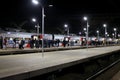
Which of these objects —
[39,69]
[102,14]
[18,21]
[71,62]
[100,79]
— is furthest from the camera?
[18,21]

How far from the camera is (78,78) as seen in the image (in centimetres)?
1434

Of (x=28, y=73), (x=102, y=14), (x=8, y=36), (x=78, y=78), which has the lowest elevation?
(x=78, y=78)

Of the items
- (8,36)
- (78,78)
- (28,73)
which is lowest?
(78,78)

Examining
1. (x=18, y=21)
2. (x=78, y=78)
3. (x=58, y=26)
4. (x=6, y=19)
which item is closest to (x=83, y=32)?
(x=58, y=26)

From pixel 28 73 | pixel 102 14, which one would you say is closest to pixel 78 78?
pixel 28 73

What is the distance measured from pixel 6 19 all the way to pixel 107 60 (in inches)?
1692

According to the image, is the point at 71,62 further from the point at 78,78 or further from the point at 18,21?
the point at 18,21

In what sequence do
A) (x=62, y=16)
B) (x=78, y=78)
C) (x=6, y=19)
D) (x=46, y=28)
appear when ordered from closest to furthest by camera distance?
(x=78, y=78) → (x=62, y=16) → (x=6, y=19) → (x=46, y=28)

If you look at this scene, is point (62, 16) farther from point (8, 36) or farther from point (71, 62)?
point (71, 62)

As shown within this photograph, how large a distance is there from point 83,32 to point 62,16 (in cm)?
6497

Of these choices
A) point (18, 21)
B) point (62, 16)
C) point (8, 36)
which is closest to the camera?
point (8, 36)

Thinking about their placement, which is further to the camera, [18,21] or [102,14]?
[18,21]

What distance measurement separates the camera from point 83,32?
105250 millimetres

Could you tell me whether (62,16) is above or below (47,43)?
above
